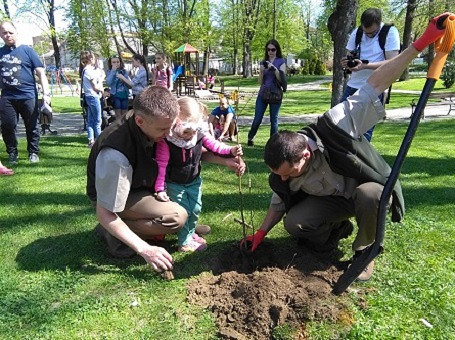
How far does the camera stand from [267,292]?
2.30 m

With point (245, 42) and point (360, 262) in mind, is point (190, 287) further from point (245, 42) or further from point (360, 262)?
point (245, 42)

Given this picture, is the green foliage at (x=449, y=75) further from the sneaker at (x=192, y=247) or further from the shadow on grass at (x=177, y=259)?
the sneaker at (x=192, y=247)

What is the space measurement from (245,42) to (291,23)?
7688 mm

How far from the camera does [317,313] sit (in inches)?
87.8

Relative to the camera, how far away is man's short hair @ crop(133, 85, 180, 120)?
227 cm

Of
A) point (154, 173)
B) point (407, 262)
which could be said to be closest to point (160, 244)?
point (154, 173)

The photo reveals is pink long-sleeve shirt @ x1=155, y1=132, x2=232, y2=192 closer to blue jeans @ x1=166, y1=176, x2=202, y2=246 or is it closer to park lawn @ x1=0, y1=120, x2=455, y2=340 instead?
blue jeans @ x1=166, y1=176, x2=202, y2=246

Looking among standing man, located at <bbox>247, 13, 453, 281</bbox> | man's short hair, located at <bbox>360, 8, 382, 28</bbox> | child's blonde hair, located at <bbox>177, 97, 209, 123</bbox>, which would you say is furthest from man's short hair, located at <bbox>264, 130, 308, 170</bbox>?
man's short hair, located at <bbox>360, 8, 382, 28</bbox>

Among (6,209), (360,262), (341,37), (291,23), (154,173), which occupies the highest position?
(291,23)

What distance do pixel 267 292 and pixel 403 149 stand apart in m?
1.10

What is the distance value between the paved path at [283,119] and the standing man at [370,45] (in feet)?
17.7

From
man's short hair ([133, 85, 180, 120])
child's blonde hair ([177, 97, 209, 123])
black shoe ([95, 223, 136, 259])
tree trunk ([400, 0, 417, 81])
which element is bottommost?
black shoe ([95, 223, 136, 259])

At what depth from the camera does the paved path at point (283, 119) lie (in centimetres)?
987

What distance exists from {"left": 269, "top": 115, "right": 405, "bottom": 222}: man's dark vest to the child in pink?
25.1 inches
